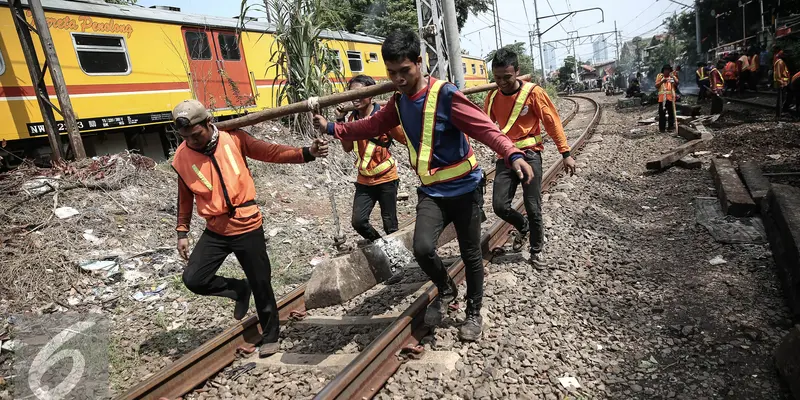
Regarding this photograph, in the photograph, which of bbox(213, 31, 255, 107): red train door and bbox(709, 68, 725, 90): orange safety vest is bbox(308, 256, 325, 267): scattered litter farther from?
bbox(709, 68, 725, 90): orange safety vest

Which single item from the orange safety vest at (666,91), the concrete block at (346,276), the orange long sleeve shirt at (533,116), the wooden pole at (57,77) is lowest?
the concrete block at (346,276)

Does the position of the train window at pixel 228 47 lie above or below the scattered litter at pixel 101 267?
above

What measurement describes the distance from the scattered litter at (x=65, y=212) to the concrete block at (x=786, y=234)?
7.63m

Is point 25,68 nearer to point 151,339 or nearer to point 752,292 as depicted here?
point 151,339

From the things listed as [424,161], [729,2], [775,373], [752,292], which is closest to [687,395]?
[775,373]

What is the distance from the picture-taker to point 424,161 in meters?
2.98

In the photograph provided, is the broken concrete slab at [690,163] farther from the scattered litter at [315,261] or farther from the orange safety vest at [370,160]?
the scattered litter at [315,261]

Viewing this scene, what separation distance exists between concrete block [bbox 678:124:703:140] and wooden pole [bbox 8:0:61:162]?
12145 mm

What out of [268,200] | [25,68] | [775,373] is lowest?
[775,373]

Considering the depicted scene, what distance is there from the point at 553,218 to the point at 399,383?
11.6ft

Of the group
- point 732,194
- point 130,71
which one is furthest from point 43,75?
point 732,194

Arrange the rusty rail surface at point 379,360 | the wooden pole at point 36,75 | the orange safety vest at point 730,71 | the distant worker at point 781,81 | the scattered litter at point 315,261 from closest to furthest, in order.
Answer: the rusty rail surface at point 379,360, the scattered litter at point 315,261, the wooden pole at point 36,75, the distant worker at point 781,81, the orange safety vest at point 730,71

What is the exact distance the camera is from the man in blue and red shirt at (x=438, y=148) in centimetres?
286

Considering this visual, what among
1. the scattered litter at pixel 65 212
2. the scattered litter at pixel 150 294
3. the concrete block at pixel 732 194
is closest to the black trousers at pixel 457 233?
the scattered litter at pixel 150 294
